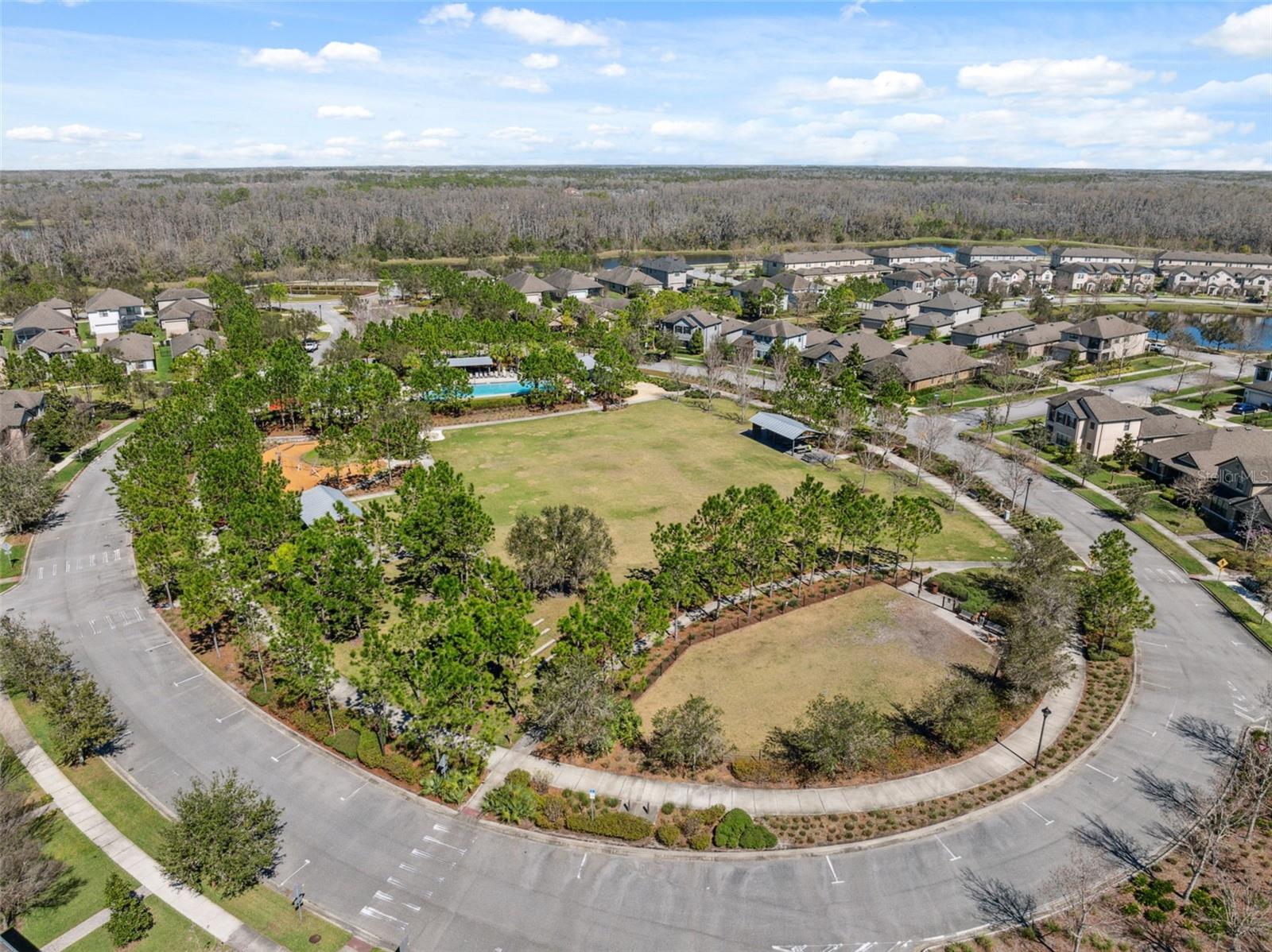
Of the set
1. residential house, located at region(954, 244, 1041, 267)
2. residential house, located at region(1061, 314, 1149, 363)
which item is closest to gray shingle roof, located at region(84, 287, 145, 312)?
residential house, located at region(1061, 314, 1149, 363)

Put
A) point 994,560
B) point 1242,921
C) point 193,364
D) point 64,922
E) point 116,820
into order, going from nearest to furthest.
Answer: point 1242,921
point 64,922
point 116,820
point 994,560
point 193,364

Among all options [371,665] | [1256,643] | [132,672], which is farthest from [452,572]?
[1256,643]

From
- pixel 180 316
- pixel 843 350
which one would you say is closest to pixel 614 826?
pixel 843 350

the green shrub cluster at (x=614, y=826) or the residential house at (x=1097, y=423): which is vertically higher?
the residential house at (x=1097, y=423)

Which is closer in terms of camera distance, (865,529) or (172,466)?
(865,529)

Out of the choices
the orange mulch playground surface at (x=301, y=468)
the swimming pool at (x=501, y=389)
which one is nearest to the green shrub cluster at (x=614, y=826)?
the orange mulch playground surface at (x=301, y=468)

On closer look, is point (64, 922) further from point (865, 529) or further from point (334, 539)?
point (865, 529)

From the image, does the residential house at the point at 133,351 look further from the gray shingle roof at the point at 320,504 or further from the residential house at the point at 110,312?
the gray shingle roof at the point at 320,504
